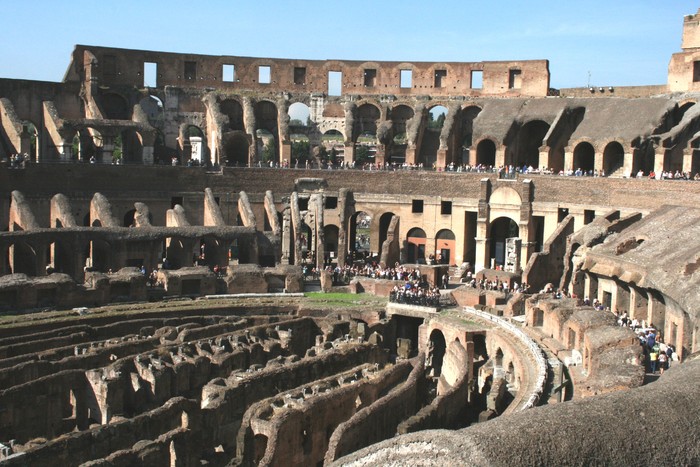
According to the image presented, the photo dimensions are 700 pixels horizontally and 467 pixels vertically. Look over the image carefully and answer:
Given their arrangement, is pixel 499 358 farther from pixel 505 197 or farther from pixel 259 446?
pixel 505 197

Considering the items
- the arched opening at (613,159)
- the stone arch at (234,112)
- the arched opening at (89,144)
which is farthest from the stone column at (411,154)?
the arched opening at (89,144)

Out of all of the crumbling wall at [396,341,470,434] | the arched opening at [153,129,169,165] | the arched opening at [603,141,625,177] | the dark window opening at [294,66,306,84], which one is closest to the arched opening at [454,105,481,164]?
the arched opening at [603,141,625,177]

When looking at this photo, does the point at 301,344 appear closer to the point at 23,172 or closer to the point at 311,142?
the point at 23,172

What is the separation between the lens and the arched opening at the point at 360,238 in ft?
154

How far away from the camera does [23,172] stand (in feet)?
136

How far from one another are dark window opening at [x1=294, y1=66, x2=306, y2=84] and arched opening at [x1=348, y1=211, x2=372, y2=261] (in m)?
9.39

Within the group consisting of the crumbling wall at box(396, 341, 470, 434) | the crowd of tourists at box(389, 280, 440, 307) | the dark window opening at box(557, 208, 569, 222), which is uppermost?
the dark window opening at box(557, 208, 569, 222)

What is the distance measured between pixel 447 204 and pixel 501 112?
282 inches

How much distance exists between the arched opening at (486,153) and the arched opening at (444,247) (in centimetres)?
505

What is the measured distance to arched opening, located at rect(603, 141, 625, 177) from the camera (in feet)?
148

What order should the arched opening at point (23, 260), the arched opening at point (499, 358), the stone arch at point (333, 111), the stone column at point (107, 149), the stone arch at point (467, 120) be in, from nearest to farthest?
the arched opening at point (499, 358), the arched opening at point (23, 260), the stone column at point (107, 149), the stone arch at point (467, 120), the stone arch at point (333, 111)

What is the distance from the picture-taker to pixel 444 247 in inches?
1874

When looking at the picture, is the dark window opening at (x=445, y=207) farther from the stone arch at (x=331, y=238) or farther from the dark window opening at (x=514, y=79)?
the dark window opening at (x=514, y=79)

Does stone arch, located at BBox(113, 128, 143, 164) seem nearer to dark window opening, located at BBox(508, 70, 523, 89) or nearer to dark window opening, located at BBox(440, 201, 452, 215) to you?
dark window opening, located at BBox(440, 201, 452, 215)
